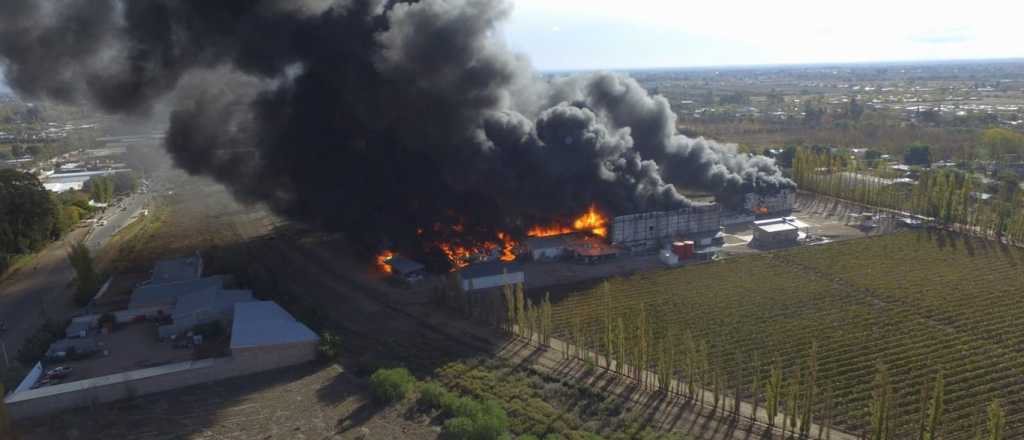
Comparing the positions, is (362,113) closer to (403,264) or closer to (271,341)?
(403,264)

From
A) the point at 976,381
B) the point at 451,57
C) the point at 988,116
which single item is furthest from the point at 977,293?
the point at 988,116

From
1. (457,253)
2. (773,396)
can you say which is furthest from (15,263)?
(773,396)

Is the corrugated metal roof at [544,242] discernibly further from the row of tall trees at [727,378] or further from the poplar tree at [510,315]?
the poplar tree at [510,315]

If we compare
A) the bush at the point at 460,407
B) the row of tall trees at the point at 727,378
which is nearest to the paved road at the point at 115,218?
the bush at the point at 460,407

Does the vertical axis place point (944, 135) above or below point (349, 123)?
below

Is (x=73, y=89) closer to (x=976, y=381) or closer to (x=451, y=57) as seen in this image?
(x=451, y=57)

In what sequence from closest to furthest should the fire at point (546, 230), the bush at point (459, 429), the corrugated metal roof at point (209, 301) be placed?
the bush at point (459, 429) < the corrugated metal roof at point (209, 301) < the fire at point (546, 230)

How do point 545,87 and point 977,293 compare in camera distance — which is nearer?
point 977,293

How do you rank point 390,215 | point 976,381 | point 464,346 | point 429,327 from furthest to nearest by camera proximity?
point 390,215, point 429,327, point 464,346, point 976,381
